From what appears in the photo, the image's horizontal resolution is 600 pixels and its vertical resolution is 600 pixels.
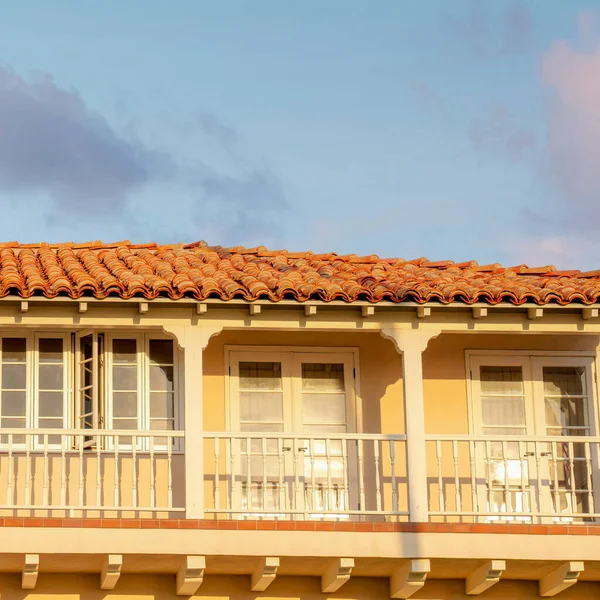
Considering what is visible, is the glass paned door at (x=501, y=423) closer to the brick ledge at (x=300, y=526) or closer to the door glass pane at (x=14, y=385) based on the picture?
the brick ledge at (x=300, y=526)

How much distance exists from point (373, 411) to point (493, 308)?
2254 millimetres

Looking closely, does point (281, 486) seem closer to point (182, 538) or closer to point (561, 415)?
point (182, 538)

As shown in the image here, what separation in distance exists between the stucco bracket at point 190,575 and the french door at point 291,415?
143cm

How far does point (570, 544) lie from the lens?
15453mm

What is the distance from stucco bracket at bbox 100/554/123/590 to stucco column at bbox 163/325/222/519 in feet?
2.91

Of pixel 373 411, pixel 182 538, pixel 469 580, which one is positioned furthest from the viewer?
pixel 373 411

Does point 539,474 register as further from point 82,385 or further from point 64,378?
point 64,378

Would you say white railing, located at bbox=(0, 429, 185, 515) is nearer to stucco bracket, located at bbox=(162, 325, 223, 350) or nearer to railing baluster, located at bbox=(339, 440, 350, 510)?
stucco bracket, located at bbox=(162, 325, 223, 350)

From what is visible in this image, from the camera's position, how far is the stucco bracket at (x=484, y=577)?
1541 centimetres

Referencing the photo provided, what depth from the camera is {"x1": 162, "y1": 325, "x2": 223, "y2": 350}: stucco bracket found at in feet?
51.4

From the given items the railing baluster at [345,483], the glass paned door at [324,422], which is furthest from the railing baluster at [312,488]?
the railing baluster at [345,483]

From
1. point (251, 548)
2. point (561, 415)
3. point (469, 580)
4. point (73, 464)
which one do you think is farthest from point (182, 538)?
point (561, 415)

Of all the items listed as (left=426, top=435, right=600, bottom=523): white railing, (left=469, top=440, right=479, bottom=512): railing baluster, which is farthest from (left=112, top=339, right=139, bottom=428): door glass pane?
(left=469, top=440, right=479, bottom=512): railing baluster

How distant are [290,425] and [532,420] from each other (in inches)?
120
